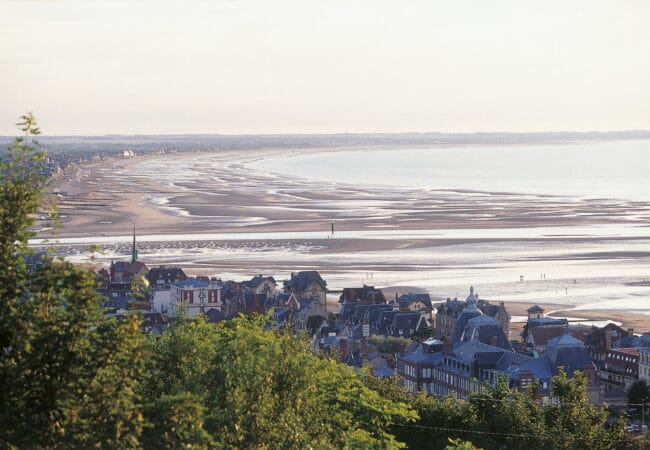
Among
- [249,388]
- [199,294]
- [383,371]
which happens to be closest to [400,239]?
[199,294]

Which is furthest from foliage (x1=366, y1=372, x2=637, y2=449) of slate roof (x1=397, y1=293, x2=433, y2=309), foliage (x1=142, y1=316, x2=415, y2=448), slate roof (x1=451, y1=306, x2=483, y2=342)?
slate roof (x1=397, y1=293, x2=433, y2=309)

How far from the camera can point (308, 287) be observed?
227ft

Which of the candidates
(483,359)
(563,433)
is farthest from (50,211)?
(483,359)

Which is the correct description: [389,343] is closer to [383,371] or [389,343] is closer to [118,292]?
[383,371]

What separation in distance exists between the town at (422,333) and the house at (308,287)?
56 millimetres

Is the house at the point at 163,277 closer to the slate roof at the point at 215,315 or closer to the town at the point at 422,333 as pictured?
the town at the point at 422,333

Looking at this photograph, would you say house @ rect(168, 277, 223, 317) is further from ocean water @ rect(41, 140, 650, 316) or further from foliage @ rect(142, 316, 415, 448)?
foliage @ rect(142, 316, 415, 448)

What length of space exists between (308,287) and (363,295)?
360cm

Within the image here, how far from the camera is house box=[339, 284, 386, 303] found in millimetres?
66562

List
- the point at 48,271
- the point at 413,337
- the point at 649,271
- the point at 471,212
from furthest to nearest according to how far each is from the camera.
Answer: the point at 471,212 < the point at 649,271 < the point at 413,337 < the point at 48,271

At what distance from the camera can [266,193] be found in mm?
153875

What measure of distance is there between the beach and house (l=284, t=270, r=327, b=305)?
17.2 ft

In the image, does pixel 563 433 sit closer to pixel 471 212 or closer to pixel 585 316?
pixel 585 316

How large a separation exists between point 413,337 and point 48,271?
4556 centimetres
